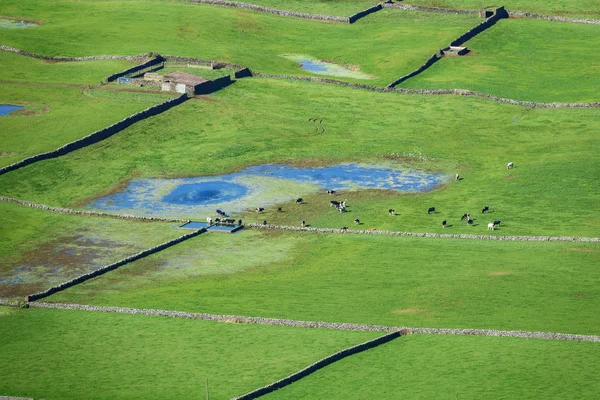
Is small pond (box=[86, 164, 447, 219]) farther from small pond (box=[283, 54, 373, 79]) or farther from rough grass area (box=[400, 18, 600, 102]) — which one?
small pond (box=[283, 54, 373, 79])

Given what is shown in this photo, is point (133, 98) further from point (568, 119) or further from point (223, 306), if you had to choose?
point (223, 306)

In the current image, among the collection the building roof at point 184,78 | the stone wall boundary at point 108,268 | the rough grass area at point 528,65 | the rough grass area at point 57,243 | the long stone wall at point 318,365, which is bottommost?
the rough grass area at point 57,243

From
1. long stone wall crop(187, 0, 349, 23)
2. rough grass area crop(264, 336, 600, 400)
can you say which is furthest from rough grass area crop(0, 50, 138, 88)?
rough grass area crop(264, 336, 600, 400)

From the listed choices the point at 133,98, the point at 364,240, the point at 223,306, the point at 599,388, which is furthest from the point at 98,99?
the point at 599,388

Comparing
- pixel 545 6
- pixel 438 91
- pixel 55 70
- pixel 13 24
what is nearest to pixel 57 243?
pixel 55 70

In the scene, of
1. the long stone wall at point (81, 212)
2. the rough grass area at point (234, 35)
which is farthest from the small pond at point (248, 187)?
the rough grass area at point (234, 35)

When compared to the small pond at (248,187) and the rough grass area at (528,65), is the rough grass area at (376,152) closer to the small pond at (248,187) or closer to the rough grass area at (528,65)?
the small pond at (248,187)
